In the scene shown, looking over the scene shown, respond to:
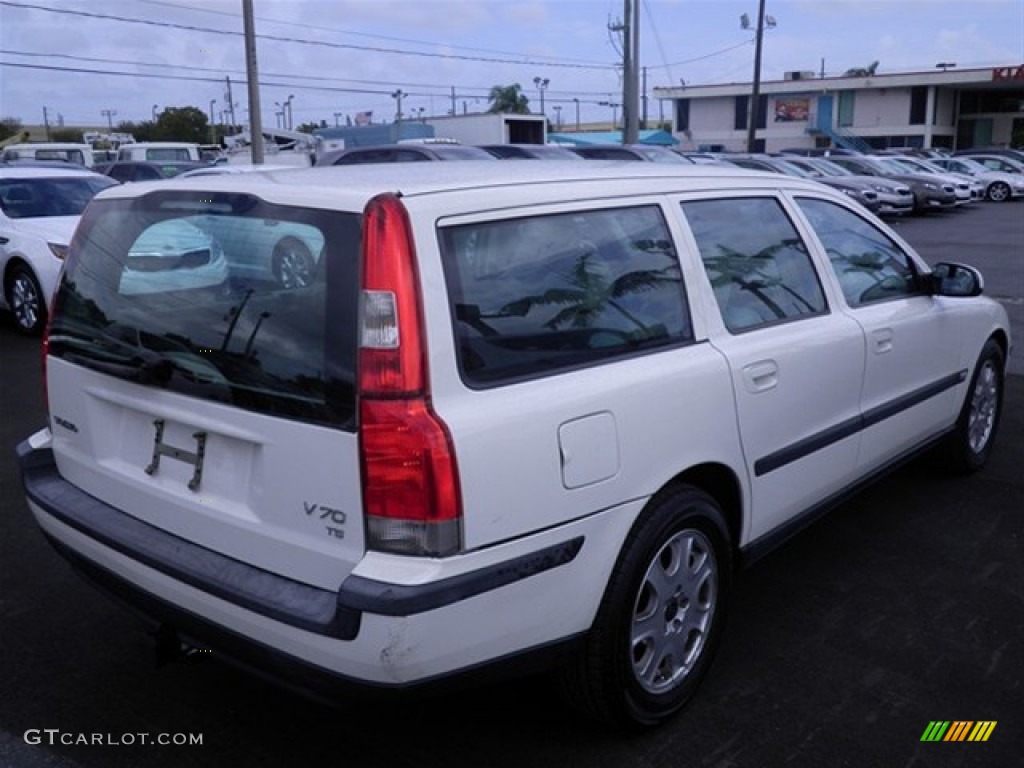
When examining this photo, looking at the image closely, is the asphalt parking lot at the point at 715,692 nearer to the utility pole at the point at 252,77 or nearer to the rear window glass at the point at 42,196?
the rear window glass at the point at 42,196

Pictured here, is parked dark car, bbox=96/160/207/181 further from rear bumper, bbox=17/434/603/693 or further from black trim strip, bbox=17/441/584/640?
rear bumper, bbox=17/434/603/693

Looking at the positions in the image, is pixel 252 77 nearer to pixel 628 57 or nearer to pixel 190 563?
pixel 628 57

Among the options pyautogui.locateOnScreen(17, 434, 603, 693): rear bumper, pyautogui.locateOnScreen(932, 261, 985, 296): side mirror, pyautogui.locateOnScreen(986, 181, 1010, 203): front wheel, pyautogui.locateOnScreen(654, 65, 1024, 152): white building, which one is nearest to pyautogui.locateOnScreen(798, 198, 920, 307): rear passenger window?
pyautogui.locateOnScreen(932, 261, 985, 296): side mirror

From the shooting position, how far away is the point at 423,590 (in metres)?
2.26

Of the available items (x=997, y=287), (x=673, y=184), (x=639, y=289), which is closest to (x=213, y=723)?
(x=639, y=289)

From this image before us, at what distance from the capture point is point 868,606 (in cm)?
381

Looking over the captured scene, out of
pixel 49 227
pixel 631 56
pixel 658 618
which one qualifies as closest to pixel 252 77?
pixel 631 56

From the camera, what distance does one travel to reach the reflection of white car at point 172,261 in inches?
110

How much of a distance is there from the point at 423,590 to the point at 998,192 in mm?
34209

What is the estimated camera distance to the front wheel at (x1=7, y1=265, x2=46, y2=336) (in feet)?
30.2

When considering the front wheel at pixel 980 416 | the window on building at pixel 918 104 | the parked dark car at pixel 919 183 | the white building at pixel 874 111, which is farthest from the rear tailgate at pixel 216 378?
the window on building at pixel 918 104

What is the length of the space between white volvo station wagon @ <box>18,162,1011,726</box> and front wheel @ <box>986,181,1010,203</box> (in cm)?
3206

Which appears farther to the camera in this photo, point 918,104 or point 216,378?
point 918,104

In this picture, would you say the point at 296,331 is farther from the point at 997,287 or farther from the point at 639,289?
the point at 997,287
